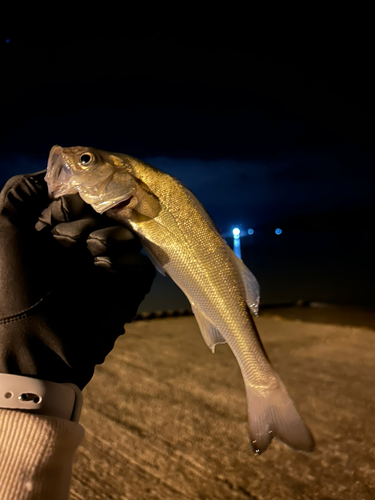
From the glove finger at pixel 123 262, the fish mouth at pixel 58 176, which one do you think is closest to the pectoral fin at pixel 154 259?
the glove finger at pixel 123 262

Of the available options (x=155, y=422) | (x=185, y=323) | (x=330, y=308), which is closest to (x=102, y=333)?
(x=155, y=422)

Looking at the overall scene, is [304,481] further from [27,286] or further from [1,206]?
[1,206]

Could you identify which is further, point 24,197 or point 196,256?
point 24,197

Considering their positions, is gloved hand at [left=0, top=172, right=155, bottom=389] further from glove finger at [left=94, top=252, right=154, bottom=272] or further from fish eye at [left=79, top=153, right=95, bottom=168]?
fish eye at [left=79, top=153, right=95, bottom=168]

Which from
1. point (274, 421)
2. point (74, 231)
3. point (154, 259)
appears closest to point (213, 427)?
point (274, 421)

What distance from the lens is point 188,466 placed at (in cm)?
291

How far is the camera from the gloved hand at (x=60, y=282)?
1984mm

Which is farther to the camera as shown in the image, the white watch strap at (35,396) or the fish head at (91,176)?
the fish head at (91,176)

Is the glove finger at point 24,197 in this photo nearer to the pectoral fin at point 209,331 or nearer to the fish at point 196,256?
the fish at point 196,256

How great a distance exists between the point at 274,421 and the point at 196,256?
A: 3.26 feet

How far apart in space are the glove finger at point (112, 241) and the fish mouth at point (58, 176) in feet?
0.97

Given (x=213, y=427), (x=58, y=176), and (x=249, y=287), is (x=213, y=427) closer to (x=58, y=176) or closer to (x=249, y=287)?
(x=249, y=287)

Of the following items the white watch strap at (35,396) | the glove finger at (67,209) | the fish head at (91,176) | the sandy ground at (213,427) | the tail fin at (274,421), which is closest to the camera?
the white watch strap at (35,396)

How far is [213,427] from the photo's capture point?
346 centimetres
